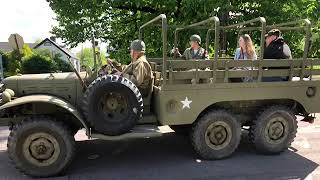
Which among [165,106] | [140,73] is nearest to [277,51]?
[165,106]

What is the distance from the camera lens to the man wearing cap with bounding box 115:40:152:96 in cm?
636

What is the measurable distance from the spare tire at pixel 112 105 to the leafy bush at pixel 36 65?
2052 centimetres

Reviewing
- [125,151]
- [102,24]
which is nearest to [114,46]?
[102,24]

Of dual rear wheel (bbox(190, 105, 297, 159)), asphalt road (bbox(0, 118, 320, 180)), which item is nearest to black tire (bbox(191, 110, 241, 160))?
dual rear wheel (bbox(190, 105, 297, 159))

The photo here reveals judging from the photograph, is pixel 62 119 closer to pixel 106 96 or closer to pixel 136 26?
pixel 106 96

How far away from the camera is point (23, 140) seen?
5770 millimetres

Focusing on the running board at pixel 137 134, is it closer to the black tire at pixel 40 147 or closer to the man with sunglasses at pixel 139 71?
the black tire at pixel 40 147

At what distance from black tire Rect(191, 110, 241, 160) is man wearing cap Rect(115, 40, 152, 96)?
0.97 meters

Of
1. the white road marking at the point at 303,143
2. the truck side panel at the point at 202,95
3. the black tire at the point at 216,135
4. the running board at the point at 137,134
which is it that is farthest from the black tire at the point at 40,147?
the white road marking at the point at 303,143

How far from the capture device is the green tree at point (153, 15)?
667 inches

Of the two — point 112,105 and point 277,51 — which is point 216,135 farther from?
point 277,51

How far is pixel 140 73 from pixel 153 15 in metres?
13.1

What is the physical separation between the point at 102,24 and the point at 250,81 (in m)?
14.7

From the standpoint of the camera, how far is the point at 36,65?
86.5ft
